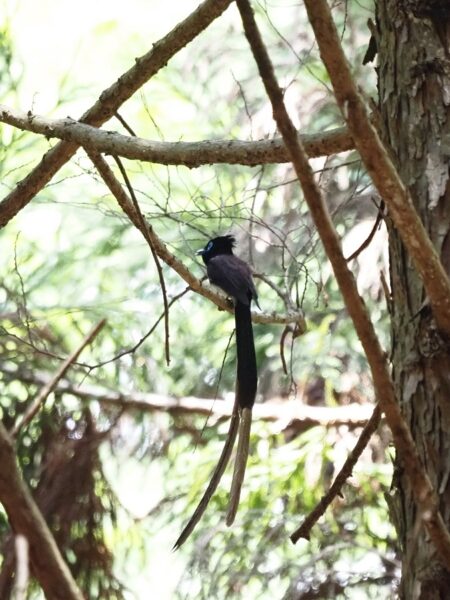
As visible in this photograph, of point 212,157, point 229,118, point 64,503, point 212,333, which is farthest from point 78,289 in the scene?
point 212,157

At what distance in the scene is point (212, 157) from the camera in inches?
81.1

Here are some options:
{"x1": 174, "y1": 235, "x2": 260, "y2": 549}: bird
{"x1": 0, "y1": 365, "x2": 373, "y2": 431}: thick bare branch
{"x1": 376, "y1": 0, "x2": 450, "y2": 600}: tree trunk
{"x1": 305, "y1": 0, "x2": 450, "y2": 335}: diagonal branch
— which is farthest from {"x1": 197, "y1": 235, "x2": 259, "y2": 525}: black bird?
{"x1": 0, "y1": 365, "x2": 373, "y2": 431}: thick bare branch

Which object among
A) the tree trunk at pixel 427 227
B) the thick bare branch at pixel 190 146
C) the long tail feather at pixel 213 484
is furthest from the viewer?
the thick bare branch at pixel 190 146

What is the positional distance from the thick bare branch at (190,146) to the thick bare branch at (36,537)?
43.2 inches

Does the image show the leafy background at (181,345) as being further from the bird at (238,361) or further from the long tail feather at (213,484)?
A: the long tail feather at (213,484)

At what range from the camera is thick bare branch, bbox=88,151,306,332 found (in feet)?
7.23

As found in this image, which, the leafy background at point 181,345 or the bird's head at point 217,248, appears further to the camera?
the leafy background at point 181,345

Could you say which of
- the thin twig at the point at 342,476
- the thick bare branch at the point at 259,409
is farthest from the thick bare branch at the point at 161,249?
the thick bare branch at the point at 259,409

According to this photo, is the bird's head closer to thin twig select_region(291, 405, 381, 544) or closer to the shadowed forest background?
the shadowed forest background

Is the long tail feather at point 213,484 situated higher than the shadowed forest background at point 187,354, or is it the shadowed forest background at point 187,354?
the shadowed forest background at point 187,354

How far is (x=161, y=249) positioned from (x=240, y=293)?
2.29ft

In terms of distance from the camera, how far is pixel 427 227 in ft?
6.17

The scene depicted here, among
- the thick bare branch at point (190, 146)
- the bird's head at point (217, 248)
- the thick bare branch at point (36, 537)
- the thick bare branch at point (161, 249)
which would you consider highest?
the bird's head at point (217, 248)

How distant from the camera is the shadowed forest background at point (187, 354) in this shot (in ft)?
11.8
